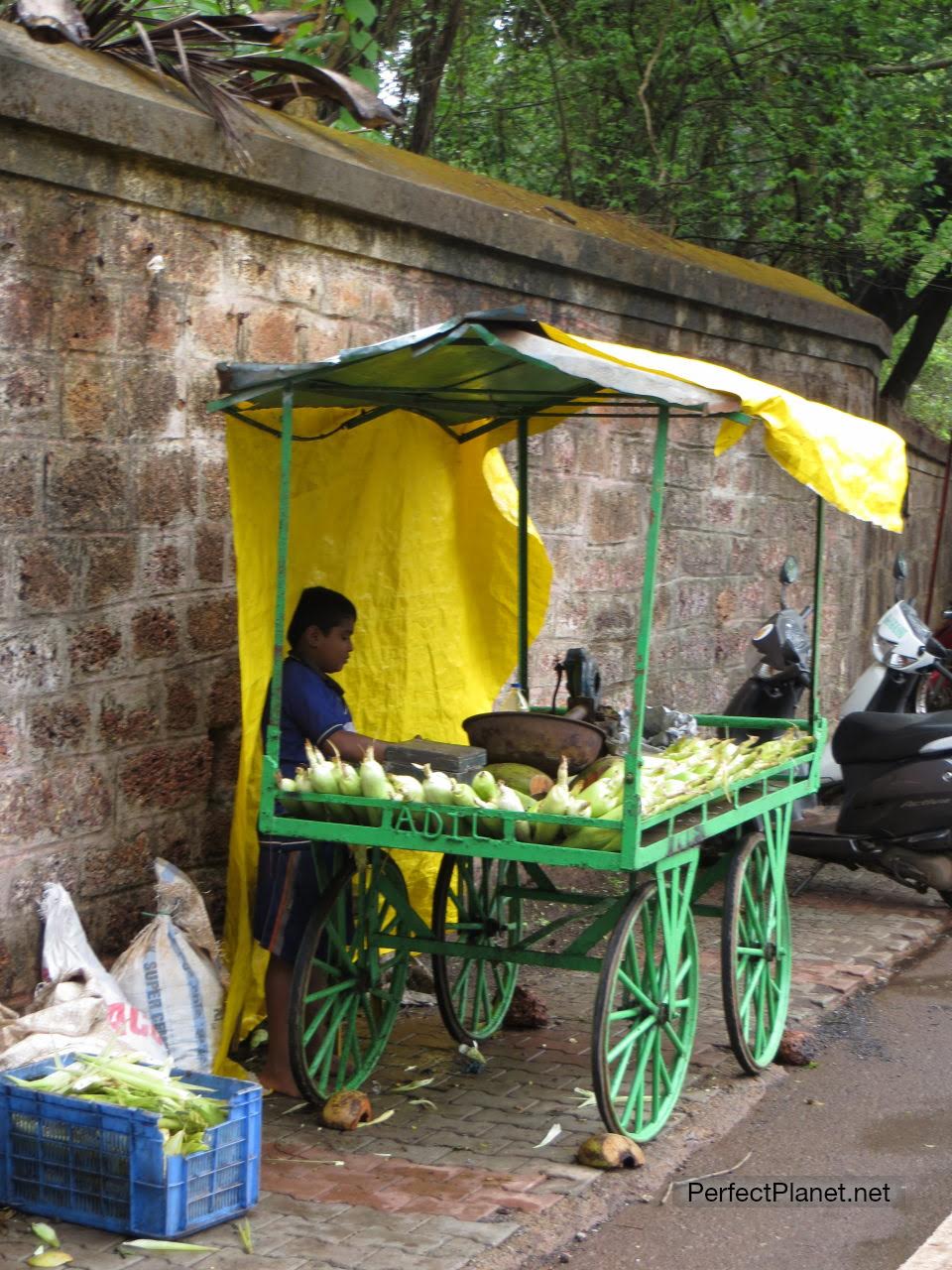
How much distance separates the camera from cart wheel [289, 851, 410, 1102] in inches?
181

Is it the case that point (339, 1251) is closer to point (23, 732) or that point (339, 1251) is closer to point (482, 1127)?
point (482, 1127)

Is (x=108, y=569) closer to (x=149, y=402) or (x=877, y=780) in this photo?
(x=149, y=402)

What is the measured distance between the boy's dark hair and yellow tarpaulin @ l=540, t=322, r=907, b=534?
1.14m

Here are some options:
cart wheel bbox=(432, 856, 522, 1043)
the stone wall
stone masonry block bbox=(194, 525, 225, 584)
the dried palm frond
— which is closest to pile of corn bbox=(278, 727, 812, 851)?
cart wheel bbox=(432, 856, 522, 1043)

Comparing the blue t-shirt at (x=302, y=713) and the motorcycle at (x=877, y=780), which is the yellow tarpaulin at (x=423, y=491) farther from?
the motorcycle at (x=877, y=780)

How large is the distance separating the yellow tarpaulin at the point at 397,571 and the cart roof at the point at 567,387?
1.02 feet

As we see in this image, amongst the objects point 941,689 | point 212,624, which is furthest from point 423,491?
point 941,689

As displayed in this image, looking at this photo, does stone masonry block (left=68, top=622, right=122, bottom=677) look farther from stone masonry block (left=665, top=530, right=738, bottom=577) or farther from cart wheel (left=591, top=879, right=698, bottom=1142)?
stone masonry block (left=665, top=530, right=738, bottom=577)

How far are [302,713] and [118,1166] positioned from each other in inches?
59.2

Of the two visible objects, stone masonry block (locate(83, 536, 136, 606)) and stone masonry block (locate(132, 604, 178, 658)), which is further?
stone masonry block (locate(132, 604, 178, 658))

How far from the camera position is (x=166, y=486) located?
5.27 metres

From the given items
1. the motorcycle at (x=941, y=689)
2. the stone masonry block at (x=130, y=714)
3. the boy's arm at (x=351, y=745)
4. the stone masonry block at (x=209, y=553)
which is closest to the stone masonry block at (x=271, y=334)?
the stone masonry block at (x=209, y=553)

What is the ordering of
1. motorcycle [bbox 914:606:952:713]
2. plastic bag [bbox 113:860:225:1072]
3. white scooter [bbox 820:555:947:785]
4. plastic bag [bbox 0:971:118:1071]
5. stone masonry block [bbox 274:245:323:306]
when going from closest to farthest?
plastic bag [bbox 0:971:118:1071]
plastic bag [bbox 113:860:225:1072]
stone masonry block [bbox 274:245:323:306]
white scooter [bbox 820:555:947:785]
motorcycle [bbox 914:606:952:713]

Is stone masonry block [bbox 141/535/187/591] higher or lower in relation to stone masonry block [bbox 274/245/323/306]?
lower
